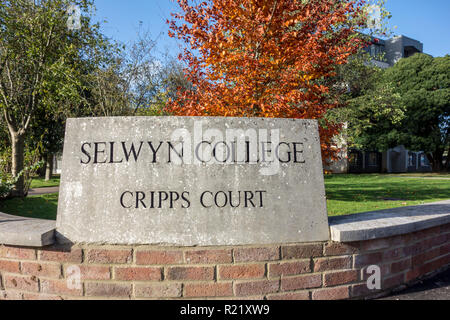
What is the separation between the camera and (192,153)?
2.31 metres

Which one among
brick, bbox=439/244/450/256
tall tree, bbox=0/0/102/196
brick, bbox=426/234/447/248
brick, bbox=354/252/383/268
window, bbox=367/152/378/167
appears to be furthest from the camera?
→ window, bbox=367/152/378/167

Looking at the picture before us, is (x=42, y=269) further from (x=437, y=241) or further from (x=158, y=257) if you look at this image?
(x=437, y=241)

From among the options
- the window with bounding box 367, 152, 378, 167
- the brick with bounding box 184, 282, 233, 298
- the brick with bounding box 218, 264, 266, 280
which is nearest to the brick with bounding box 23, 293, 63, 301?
the brick with bounding box 184, 282, 233, 298

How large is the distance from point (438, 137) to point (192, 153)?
98.4ft

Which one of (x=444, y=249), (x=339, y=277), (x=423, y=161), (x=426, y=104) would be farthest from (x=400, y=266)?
(x=423, y=161)

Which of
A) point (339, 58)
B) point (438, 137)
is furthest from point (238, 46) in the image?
point (438, 137)

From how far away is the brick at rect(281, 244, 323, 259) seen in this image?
7.31 ft

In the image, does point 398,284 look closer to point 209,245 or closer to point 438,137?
point 209,245

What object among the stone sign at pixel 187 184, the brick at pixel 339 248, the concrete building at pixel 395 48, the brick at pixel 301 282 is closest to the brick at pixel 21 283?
the stone sign at pixel 187 184

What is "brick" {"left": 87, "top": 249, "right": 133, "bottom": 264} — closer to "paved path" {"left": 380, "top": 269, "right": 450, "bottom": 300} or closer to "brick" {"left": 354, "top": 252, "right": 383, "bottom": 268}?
"brick" {"left": 354, "top": 252, "right": 383, "bottom": 268}

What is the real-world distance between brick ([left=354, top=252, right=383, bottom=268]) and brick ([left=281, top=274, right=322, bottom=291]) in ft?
1.08

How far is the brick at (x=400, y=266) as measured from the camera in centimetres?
248

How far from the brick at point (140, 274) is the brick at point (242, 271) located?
0.45 meters

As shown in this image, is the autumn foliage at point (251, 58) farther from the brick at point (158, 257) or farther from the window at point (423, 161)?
the window at point (423, 161)
